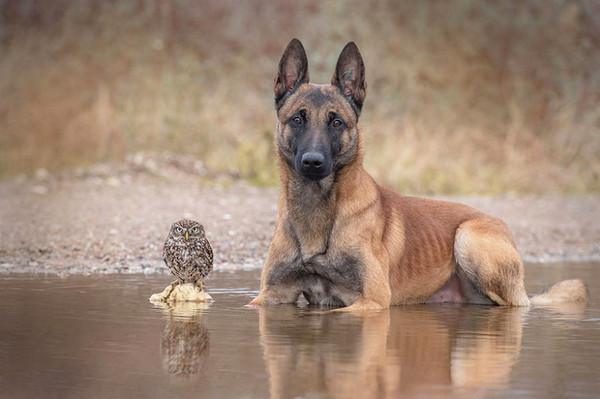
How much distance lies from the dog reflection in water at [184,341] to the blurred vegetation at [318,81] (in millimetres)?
10479

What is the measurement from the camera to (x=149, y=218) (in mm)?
13086

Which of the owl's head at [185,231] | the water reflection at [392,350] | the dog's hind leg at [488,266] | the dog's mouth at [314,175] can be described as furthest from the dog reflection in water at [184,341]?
the dog's hind leg at [488,266]

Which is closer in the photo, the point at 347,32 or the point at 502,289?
the point at 502,289

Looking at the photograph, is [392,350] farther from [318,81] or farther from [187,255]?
[318,81]

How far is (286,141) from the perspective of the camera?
763 centimetres

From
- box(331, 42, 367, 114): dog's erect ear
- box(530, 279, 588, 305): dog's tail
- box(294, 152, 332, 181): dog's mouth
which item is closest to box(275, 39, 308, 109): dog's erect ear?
box(331, 42, 367, 114): dog's erect ear

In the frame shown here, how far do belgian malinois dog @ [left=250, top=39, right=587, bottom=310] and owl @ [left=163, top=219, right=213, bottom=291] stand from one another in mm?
578

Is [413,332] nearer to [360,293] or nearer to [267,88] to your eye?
[360,293]

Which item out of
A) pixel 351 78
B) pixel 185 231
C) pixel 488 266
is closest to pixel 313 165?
pixel 351 78

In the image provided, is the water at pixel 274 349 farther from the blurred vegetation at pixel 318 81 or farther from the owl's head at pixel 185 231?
the blurred vegetation at pixel 318 81

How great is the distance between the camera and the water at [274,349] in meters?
4.61

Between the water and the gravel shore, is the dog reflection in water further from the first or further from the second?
the gravel shore

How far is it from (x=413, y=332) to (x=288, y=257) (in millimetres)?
1409

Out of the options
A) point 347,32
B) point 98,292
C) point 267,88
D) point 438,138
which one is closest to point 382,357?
point 98,292
